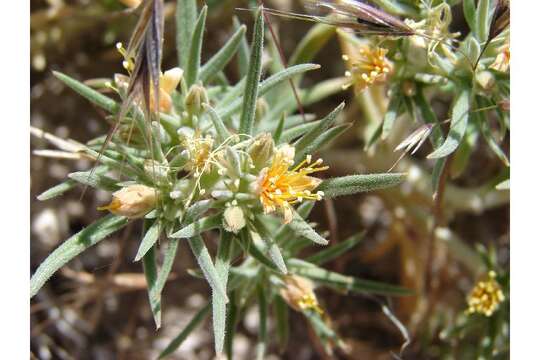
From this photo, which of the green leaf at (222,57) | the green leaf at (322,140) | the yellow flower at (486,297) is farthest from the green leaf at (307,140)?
the yellow flower at (486,297)

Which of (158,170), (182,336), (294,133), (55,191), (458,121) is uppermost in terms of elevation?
(458,121)

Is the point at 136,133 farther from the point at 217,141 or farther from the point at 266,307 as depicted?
the point at 266,307

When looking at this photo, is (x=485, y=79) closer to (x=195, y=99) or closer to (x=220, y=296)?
(x=195, y=99)

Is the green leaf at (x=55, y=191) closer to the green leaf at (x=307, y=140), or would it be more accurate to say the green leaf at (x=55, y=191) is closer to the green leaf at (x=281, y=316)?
the green leaf at (x=307, y=140)

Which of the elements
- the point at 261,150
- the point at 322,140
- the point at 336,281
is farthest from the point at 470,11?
the point at 336,281

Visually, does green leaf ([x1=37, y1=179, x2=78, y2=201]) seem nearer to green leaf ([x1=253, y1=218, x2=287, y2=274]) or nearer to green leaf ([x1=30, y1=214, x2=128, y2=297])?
green leaf ([x1=30, y1=214, x2=128, y2=297])

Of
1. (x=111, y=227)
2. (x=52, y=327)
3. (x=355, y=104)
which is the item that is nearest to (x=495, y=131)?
(x=355, y=104)
